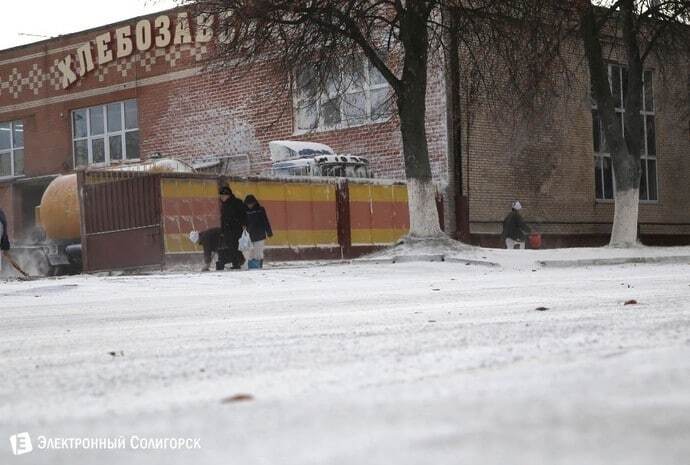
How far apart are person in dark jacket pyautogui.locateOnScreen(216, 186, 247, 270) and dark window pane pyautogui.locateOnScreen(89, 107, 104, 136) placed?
52.8 feet

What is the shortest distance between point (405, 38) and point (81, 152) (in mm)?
17207

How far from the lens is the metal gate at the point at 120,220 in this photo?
24.4m

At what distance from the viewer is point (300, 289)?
45.4ft

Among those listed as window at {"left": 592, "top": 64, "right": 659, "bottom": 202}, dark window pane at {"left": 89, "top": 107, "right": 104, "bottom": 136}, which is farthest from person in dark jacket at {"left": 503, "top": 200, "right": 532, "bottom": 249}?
dark window pane at {"left": 89, "top": 107, "right": 104, "bottom": 136}

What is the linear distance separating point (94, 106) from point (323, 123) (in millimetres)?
8923

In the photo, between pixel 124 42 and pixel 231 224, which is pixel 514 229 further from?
pixel 124 42

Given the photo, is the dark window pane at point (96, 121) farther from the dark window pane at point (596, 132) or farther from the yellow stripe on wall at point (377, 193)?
the dark window pane at point (596, 132)

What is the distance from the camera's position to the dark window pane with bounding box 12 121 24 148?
39094 millimetres

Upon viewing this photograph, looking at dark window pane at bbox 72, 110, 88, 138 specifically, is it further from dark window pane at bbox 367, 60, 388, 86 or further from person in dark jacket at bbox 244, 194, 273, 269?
person in dark jacket at bbox 244, 194, 273, 269

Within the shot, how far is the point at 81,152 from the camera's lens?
3738 cm

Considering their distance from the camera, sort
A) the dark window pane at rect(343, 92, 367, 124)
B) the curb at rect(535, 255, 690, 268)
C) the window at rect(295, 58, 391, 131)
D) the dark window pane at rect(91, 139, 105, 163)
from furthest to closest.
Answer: the dark window pane at rect(91, 139, 105, 163), the dark window pane at rect(343, 92, 367, 124), the window at rect(295, 58, 391, 131), the curb at rect(535, 255, 690, 268)

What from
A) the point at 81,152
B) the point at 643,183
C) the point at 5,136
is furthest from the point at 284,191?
the point at 5,136

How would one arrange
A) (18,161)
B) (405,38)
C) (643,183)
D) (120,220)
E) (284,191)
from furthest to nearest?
(18,161), (643,183), (284,191), (120,220), (405,38)

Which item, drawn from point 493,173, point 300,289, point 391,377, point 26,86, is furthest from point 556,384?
point 26,86
